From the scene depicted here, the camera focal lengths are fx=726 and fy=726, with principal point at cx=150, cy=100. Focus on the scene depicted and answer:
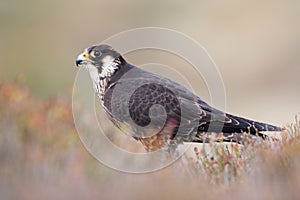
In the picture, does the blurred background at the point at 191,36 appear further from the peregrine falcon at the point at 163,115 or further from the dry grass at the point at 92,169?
the dry grass at the point at 92,169

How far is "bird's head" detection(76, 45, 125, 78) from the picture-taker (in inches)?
319

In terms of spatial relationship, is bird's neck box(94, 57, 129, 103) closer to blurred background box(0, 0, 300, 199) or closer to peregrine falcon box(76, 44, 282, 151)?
peregrine falcon box(76, 44, 282, 151)

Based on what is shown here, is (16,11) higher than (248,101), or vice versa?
(16,11)

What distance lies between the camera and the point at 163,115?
7.56 metres

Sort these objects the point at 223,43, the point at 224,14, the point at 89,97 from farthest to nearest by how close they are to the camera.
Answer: the point at 224,14
the point at 223,43
the point at 89,97

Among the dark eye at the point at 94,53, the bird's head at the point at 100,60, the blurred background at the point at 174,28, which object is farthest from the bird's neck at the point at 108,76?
the blurred background at the point at 174,28

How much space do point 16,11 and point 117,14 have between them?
357 centimetres

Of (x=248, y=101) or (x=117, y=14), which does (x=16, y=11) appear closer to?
(x=117, y=14)

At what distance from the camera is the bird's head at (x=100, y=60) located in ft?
26.6

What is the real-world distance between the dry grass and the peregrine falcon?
0.54m

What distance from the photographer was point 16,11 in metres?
25.4

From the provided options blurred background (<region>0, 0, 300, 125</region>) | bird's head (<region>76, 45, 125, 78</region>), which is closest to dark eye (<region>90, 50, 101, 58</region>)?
bird's head (<region>76, 45, 125, 78</region>)

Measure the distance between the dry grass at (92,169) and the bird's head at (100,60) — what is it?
591 millimetres

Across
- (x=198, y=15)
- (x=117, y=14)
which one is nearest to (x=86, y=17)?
(x=117, y=14)
